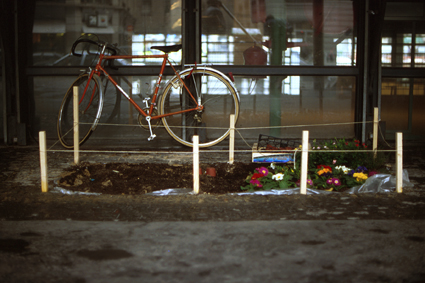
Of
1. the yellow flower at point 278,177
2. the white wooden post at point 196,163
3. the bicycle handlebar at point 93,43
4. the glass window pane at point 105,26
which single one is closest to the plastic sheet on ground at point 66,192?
the white wooden post at point 196,163

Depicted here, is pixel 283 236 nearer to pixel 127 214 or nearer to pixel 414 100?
pixel 127 214

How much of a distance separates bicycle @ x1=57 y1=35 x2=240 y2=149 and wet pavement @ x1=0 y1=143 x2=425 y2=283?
9.37 feet

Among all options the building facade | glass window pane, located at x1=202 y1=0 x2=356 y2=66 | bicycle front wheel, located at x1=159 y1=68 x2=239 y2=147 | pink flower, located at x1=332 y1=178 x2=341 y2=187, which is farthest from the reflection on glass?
pink flower, located at x1=332 y1=178 x2=341 y2=187

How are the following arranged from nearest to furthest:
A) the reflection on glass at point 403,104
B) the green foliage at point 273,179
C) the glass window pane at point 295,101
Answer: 1. the green foliage at point 273,179
2. the glass window pane at point 295,101
3. the reflection on glass at point 403,104

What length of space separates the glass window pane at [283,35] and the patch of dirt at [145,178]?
247 centimetres

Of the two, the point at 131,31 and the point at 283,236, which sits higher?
the point at 131,31

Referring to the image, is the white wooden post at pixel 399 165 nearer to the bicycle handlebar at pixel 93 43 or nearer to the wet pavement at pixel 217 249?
the wet pavement at pixel 217 249

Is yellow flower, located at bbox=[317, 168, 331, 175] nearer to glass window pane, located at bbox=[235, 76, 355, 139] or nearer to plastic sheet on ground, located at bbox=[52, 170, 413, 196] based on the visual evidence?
plastic sheet on ground, located at bbox=[52, 170, 413, 196]

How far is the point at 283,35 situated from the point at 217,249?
17.3ft

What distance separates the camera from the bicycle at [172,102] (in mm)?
6611

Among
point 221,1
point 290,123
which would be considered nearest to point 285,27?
point 221,1

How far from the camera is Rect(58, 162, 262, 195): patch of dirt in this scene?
4.74 meters

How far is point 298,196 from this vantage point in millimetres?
4410

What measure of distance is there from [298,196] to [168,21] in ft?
14.1
